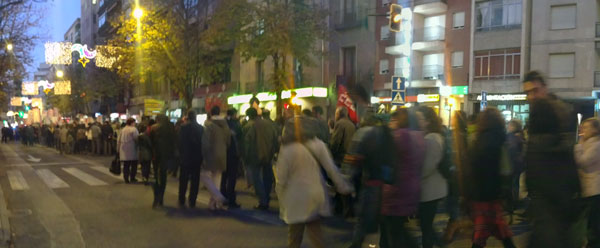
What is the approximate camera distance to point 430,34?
31.9 m

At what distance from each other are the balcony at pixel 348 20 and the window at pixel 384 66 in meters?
2.96

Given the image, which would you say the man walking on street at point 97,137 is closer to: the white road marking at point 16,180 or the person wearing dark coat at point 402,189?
the white road marking at point 16,180

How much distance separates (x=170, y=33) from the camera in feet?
75.7

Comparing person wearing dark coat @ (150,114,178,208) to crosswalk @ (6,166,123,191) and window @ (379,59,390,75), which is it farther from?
window @ (379,59,390,75)

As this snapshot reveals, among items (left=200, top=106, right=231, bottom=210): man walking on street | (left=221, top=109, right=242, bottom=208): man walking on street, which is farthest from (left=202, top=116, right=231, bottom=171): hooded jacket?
(left=221, top=109, right=242, bottom=208): man walking on street

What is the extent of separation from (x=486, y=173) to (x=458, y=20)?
27776 mm

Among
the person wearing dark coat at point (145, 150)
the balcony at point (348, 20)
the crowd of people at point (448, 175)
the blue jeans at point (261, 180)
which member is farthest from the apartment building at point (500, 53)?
the crowd of people at point (448, 175)

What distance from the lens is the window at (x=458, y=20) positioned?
3055 centimetres

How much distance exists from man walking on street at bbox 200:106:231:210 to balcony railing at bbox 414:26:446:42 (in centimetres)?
2484

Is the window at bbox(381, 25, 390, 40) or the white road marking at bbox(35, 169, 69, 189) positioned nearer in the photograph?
the white road marking at bbox(35, 169, 69, 189)

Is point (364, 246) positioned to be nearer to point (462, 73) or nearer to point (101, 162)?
point (101, 162)

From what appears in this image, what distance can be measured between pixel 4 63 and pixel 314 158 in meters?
26.9

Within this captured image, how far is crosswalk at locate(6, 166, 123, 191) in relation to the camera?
13.4 metres

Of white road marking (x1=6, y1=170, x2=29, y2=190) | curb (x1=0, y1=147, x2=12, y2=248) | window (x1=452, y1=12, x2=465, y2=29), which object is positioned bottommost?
white road marking (x1=6, y1=170, x2=29, y2=190)
